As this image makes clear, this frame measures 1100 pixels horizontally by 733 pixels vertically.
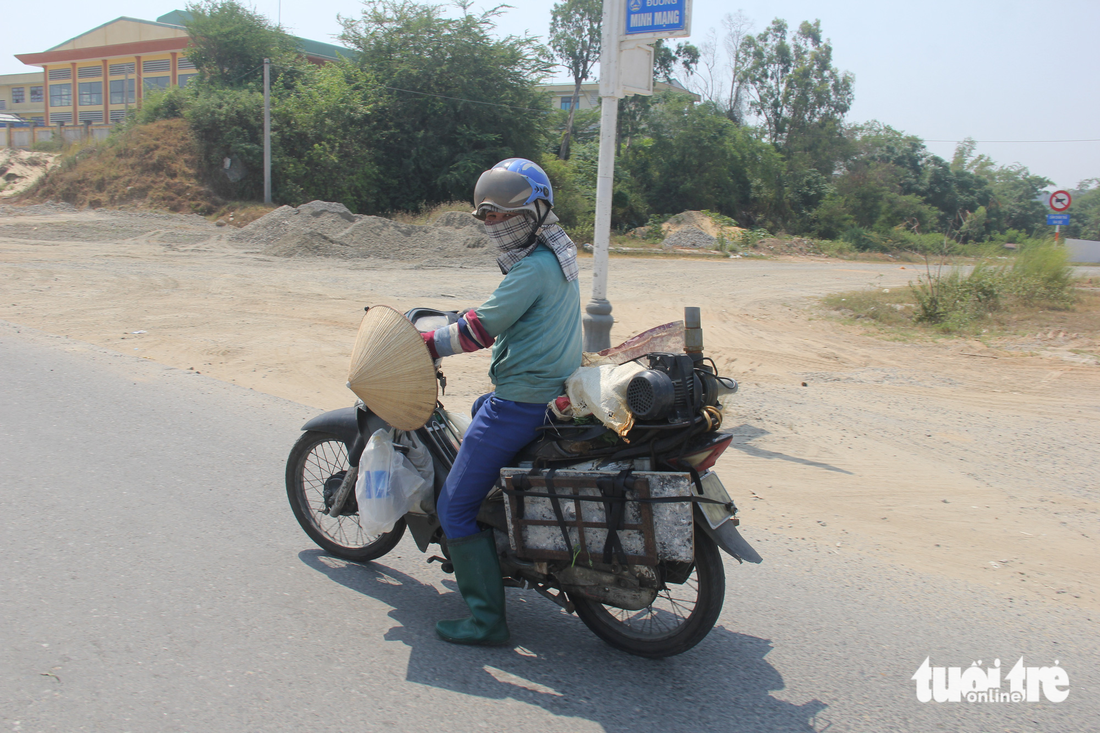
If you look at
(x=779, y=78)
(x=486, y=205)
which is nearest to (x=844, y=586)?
(x=486, y=205)

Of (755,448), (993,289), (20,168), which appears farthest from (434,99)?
(755,448)

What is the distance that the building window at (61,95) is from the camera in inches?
2288

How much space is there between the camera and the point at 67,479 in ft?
15.4

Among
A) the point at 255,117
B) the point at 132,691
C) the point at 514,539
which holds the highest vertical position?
the point at 255,117

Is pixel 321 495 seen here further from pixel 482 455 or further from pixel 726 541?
pixel 726 541

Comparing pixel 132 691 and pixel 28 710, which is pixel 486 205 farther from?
pixel 28 710

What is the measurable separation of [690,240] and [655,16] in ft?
94.3

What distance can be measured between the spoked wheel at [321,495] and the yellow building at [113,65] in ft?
164

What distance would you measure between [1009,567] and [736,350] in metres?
6.71

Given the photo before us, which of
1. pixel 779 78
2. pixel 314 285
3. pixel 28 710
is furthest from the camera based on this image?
pixel 779 78

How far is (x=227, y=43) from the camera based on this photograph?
124 ft

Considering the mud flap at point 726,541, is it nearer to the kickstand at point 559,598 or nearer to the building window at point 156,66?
the kickstand at point 559,598

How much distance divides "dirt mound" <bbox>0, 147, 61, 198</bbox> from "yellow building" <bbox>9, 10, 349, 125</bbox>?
14.9 m

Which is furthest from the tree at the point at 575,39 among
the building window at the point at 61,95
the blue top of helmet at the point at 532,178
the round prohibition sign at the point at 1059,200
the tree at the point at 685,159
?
the blue top of helmet at the point at 532,178
